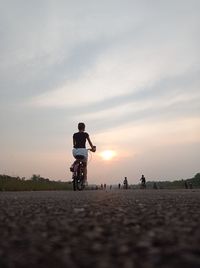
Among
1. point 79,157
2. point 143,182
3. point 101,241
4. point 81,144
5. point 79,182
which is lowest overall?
point 101,241

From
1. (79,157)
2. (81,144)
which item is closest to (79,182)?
(79,157)

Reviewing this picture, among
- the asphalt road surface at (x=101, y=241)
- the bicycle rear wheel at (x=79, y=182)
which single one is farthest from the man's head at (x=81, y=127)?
the asphalt road surface at (x=101, y=241)

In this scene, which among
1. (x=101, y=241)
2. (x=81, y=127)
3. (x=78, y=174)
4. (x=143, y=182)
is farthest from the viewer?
(x=143, y=182)

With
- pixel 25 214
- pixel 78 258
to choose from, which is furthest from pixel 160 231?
pixel 25 214

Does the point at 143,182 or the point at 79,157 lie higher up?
the point at 143,182

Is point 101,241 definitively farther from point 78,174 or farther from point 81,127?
point 81,127

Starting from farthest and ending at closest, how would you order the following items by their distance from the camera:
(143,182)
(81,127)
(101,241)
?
(143,182) < (81,127) < (101,241)

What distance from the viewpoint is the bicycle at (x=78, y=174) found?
19781 mm

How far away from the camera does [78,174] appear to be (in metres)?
20.0

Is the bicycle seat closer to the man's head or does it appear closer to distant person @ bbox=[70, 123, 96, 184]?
distant person @ bbox=[70, 123, 96, 184]

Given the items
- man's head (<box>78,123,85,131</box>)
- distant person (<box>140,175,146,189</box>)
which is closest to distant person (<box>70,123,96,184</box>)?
man's head (<box>78,123,85,131</box>)

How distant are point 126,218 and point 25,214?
60.5 inches

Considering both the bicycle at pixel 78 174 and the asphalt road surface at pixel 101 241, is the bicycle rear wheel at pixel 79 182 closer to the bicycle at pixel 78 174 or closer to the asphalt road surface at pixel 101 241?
the bicycle at pixel 78 174

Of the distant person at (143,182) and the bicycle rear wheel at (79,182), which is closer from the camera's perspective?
the bicycle rear wheel at (79,182)
